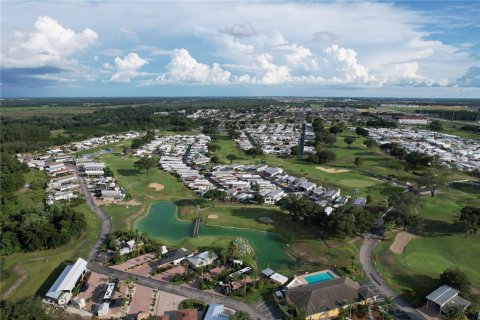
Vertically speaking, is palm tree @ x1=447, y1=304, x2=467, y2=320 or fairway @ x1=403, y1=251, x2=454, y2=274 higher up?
palm tree @ x1=447, y1=304, x2=467, y2=320

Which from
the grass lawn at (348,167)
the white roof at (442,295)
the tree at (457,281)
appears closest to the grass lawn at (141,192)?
the grass lawn at (348,167)

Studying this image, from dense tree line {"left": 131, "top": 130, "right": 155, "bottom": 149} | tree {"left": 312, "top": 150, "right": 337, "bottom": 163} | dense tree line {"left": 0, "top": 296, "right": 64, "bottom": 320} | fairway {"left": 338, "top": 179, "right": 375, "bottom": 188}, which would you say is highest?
dense tree line {"left": 131, "top": 130, "right": 155, "bottom": 149}

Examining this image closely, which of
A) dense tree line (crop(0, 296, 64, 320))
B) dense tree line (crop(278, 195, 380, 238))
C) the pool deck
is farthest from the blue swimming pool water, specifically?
dense tree line (crop(0, 296, 64, 320))

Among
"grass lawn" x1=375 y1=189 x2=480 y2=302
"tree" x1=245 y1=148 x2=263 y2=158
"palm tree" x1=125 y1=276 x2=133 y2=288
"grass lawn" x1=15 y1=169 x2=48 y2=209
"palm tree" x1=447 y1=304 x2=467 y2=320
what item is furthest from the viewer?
"tree" x1=245 y1=148 x2=263 y2=158

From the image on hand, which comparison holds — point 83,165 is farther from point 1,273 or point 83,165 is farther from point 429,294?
point 429,294

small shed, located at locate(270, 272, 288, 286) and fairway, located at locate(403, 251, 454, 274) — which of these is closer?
small shed, located at locate(270, 272, 288, 286)

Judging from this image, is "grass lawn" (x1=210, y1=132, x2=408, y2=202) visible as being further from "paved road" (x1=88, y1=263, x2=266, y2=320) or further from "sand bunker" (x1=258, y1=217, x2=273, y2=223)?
"paved road" (x1=88, y1=263, x2=266, y2=320)

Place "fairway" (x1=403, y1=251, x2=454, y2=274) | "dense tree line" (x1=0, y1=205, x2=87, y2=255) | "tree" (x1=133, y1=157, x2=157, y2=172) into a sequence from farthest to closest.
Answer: "tree" (x1=133, y1=157, x2=157, y2=172) < "dense tree line" (x1=0, y1=205, x2=87, y2=255) < "fairway" (x1=403, y1=251, x2=454, y2=274)
